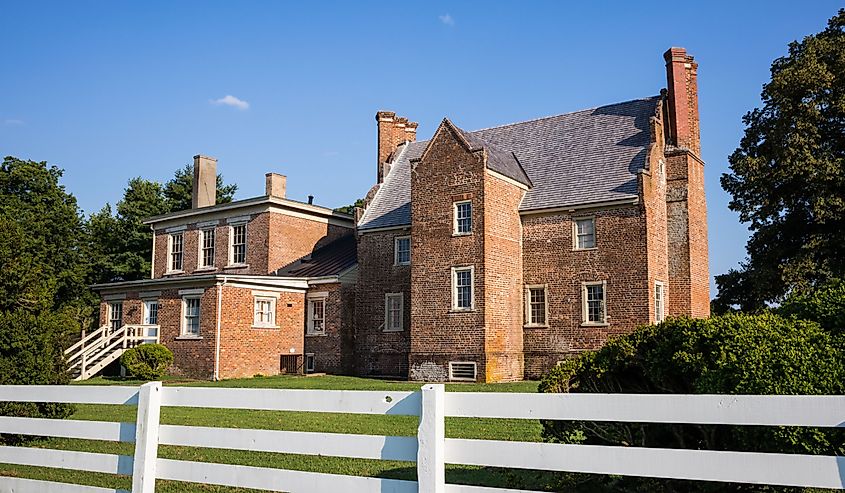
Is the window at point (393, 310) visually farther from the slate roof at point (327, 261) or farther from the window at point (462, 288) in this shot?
the window at point (462, 288)

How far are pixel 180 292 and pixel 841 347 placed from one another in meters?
27.2

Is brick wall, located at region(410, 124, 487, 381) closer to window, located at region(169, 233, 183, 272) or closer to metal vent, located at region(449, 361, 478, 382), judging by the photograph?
metal vent, located at region(449, 361, 478, 382)

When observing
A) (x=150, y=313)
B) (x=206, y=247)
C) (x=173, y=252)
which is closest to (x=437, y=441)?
(x=150, y=313)

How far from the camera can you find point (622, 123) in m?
29.8

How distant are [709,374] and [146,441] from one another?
4.75 meters

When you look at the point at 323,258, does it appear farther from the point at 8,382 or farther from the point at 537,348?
the point at 8,382

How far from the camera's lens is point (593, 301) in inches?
1066

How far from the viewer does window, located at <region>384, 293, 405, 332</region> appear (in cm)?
3048

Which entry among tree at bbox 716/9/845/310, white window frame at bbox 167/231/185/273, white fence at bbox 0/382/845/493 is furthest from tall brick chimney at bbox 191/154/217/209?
white fence at bbox 0/382/845/493

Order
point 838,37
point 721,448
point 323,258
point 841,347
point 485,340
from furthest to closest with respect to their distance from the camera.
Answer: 1. point 323,258
2. point 838,37
3. point 485,340
4. point 721,448
5. point 841,347

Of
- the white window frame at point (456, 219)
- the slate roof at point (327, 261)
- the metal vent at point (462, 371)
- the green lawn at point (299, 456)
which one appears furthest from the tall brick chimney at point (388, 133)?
the green lawn at point (299, 456)

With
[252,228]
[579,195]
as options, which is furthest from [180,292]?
[579,195]

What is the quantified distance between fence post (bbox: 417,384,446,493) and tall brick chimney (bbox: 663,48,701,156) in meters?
26.0

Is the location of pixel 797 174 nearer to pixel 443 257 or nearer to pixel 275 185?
pixel 443 257
